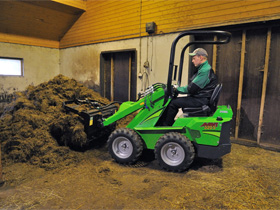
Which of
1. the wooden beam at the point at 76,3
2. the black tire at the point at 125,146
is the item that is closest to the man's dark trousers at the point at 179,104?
the black tire at the point at 125,146

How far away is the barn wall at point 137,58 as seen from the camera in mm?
6590

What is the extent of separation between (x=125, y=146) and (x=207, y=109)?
1694 millimetres

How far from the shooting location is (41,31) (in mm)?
9555

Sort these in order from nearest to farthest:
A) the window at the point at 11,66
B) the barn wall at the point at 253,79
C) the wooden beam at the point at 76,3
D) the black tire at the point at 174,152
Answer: the black tire at the point at 174,152, the barn wall at the point at 253,79, the wooden beam at the point at 76,3, the window at the point at 11,66

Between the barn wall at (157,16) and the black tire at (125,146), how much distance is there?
12.2ft

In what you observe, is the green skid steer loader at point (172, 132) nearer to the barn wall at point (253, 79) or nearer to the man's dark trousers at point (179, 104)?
the man's dark trousers at point (179, 104)

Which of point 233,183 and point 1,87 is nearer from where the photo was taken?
point 233,183

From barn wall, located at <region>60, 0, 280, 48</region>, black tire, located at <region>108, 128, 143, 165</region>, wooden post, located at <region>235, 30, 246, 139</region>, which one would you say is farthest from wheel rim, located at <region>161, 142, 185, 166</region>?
barn wall, located at <region>60, 0, 280, 48</region>

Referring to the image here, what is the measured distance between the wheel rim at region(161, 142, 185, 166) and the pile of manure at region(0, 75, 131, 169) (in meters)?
1.67

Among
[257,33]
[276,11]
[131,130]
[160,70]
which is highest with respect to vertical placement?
[276,11]

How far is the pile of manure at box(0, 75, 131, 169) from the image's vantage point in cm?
399

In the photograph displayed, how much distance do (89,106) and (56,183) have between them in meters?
1.98

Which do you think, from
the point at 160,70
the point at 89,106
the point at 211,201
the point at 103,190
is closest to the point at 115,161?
the point at 103,190

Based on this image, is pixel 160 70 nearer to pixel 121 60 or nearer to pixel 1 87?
pixel 121 60
